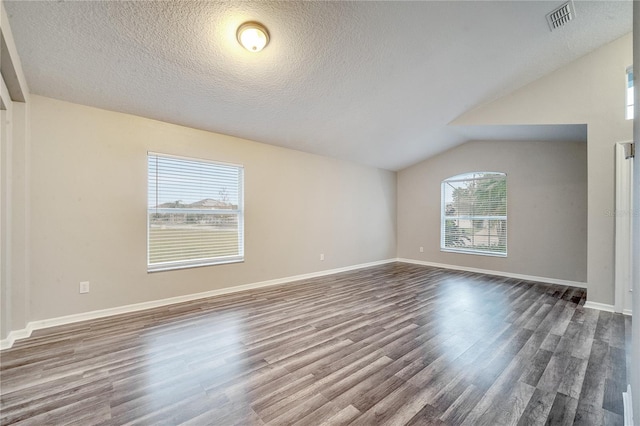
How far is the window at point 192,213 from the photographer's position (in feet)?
11.7

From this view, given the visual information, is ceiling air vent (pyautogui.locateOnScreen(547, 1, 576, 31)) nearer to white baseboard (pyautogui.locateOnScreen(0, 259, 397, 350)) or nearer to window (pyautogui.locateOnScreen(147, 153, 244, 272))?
window (pyautogui.locateOnScreen(147, 153, 244, 272))

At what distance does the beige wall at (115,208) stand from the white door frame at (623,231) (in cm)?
445

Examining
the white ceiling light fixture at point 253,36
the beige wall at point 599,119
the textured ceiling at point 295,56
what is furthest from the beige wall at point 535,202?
the white ceiling light fixture at point 253,36

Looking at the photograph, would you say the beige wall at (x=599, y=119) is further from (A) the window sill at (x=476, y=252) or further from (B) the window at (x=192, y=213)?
(B) the window at (x=192, y=213)

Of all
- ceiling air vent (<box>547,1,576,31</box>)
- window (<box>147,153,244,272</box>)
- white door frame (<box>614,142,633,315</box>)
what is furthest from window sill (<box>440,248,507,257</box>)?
window (<box>147,153,244,272</box>)

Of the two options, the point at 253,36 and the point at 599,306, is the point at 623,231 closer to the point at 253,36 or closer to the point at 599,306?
the point at 599,306

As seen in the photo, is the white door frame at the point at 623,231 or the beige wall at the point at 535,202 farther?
the beige wall at the point at 535,202

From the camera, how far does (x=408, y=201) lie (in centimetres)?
694

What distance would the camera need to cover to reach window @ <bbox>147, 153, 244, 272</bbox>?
3576 millimetres

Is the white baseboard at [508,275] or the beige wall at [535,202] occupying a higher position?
the beige wall at [535,202]

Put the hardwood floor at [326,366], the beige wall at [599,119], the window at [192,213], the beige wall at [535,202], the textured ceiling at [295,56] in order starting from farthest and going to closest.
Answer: the beige wall at [535,202]
the window at [192,213]
the beige wall at [599,119]
the textured ceiling at [295,56]
the hardwood floor at [326,366]

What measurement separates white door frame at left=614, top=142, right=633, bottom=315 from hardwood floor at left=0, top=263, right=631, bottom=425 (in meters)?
0.42

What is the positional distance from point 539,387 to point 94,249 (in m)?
4.35

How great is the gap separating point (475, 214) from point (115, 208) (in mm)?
6390
